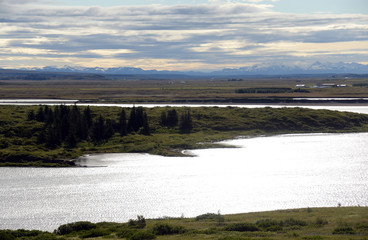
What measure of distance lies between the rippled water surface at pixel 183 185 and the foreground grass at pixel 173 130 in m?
5.21

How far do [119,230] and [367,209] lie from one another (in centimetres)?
1968

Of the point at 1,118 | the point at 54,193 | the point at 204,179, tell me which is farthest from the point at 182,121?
the point at 54,193

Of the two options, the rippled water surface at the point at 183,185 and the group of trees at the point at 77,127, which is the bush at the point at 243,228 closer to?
the rippled water surface at the point at 183,185

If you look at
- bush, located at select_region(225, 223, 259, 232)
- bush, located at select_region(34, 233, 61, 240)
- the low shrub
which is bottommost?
bush, located at select_region(34, 233, 61, 240)

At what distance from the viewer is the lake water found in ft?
148

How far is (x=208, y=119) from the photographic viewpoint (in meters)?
117

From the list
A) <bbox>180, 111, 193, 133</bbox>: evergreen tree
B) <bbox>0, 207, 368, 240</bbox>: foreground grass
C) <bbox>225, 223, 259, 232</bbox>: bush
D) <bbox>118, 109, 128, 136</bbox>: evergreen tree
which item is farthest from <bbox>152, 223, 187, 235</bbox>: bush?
<bbox>180, 111, 193, 133</bbox>: evergreen tree

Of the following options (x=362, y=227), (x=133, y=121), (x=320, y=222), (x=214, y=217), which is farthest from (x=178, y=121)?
(x=362, y=227)

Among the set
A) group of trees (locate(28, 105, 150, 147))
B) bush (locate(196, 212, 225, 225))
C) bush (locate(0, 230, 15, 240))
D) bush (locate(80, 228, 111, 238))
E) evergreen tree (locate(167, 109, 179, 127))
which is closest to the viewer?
bush (locate(0, 230, 15, 240))

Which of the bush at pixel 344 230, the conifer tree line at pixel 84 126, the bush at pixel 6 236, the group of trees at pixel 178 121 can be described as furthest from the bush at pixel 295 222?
the group of trees at pixel 178 121

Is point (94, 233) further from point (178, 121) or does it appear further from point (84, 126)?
point (178, 121)

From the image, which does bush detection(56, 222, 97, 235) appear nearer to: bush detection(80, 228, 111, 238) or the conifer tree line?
bush detection(80, 228, 111, 238)

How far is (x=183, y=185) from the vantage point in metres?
A: 55.9

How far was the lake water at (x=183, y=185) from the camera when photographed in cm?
4512
